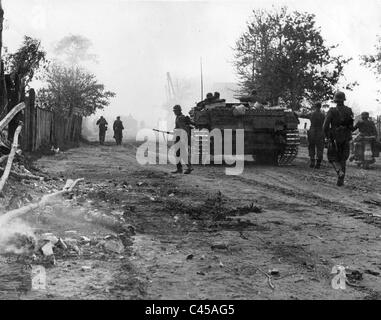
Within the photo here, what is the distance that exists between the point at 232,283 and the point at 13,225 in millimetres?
2324

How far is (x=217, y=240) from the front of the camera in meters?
5.00

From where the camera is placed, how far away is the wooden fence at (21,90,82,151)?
13711 millimetres

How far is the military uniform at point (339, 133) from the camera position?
9.84 metres

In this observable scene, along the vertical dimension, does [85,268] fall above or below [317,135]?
below

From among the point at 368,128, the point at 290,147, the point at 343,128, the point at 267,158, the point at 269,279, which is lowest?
the point at 269,279

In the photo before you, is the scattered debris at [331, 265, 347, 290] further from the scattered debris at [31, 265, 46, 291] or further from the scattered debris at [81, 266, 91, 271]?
the scattered debris at [31, 265, 46, 291]

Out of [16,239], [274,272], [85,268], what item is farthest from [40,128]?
[274,272]

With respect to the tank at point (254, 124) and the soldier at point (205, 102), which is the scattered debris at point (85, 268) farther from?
the soldier at point (205, 102)

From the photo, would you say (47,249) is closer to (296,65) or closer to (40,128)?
(40,128)

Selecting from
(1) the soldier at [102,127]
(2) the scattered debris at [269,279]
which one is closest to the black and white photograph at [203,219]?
(2) the scattered debris at [269,279]

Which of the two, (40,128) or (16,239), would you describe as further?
(40,128)

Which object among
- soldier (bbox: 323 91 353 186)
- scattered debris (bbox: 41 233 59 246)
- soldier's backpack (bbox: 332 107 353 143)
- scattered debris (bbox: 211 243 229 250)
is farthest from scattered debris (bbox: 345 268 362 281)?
soldier's backpack (bbox: 332 107 353 143)

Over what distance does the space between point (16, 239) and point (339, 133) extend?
6909 millimetres

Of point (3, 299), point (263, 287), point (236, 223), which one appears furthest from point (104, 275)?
point (236, 223)
